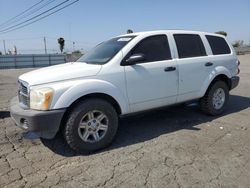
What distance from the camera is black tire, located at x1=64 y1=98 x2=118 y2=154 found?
3.99 metres

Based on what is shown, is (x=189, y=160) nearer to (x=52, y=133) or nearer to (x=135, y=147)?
(x=135, y=147)

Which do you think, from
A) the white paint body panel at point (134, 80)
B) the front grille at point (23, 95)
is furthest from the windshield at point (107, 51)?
the front grille at point (23, 95)

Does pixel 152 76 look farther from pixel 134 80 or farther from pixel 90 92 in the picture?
pixel 90 92

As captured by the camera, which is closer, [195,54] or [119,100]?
[119,100]

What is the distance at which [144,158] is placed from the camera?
3.95 meters

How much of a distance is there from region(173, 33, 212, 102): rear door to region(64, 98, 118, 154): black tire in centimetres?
163

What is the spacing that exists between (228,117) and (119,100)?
9.56 ft

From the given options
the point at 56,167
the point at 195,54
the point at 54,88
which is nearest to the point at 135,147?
the point at 56,167

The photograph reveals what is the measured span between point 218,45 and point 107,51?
2.82 m

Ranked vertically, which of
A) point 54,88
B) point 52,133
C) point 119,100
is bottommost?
point 52,133

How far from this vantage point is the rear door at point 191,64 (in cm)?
528

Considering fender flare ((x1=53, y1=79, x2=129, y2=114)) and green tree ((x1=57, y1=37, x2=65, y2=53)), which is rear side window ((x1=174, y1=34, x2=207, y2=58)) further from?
green tree ((x1=57, y1=37, x2=65, y2=53))

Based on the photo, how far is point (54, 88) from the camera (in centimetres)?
384

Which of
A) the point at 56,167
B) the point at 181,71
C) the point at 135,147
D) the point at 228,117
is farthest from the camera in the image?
the point at 228,117
